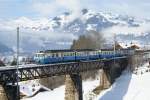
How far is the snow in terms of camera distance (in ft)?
292

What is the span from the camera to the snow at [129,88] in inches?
3506

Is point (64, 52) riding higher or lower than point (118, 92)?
higher

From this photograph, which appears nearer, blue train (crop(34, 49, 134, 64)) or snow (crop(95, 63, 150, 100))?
blue train (crop(34, 49, 134, 64))

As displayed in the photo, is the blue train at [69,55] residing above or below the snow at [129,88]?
above

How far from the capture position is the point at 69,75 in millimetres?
76188

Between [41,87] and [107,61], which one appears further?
[41,87]

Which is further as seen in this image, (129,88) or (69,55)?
(129,88)

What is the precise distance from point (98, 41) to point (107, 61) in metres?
66.3

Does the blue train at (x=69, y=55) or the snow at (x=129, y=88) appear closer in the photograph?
the blue train at (x=69, y=55)

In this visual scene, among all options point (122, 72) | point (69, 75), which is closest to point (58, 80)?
point (122, 72)

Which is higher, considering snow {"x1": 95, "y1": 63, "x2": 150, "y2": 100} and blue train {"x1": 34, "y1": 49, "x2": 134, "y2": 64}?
blue train {"x1": 34, "y1": 49, "x2": 134, "y2": 64}

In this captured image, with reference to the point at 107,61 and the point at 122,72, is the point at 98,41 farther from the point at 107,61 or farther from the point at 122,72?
the point at 107,61

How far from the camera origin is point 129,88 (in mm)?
95688

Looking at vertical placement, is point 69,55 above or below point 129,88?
above
